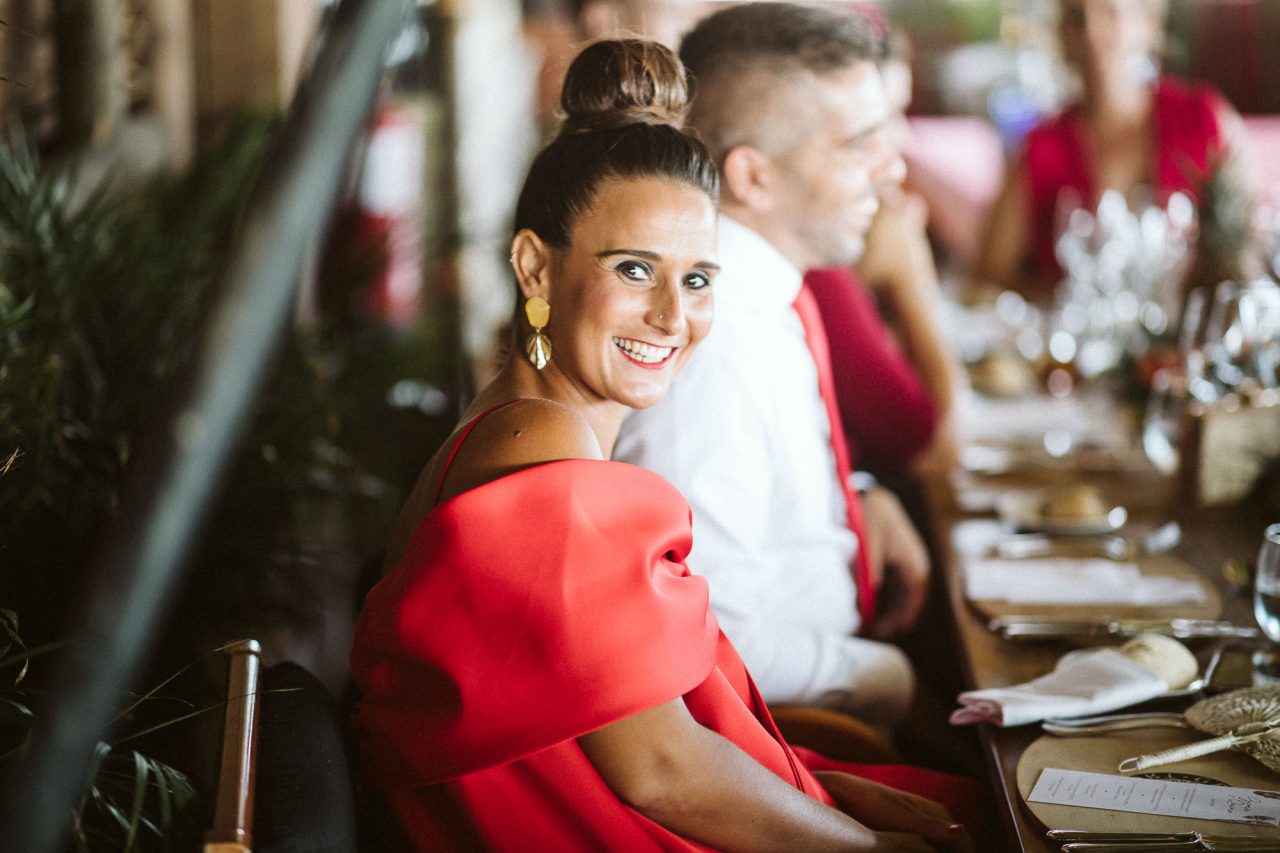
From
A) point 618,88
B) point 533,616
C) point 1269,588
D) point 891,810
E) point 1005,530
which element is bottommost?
point 891,810

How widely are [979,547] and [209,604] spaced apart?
1.26m

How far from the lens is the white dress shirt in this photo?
5.15 feet

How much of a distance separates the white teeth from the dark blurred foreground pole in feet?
1.56

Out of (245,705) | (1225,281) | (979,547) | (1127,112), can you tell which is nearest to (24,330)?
(245,705)

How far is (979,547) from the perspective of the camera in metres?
1.94

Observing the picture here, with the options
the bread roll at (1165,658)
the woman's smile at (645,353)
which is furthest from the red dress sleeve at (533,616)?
the bread roll at (1165,658)

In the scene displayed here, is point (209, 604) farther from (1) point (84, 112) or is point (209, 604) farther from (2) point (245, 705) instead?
(1) point (84, 112)

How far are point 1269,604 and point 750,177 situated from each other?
866 mm

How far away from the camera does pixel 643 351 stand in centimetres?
125

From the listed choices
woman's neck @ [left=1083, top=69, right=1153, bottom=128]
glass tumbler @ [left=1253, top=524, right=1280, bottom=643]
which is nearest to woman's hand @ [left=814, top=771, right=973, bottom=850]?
glass tumbler @ [left=1253, top=524, right=1280, bottom=643]

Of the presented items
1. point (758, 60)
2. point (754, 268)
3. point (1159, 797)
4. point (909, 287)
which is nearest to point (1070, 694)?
point (1159, 797)

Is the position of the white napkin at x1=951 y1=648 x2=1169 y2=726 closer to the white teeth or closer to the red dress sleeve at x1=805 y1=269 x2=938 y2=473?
the white teeth

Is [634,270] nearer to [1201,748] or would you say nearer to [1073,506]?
[1201,748]

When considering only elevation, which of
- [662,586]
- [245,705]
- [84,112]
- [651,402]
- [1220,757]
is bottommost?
[1220,757]
